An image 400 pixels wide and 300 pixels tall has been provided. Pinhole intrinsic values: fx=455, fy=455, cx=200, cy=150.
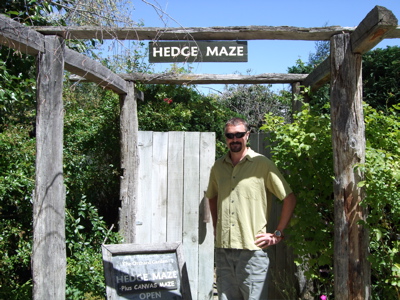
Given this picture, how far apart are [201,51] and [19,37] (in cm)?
162

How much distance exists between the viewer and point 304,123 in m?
3.82

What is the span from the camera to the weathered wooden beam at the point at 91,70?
3791 mm

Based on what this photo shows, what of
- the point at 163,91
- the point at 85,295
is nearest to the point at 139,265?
the point at 85,295

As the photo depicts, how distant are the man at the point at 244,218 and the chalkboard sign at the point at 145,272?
747 mm

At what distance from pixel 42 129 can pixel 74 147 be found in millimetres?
2002

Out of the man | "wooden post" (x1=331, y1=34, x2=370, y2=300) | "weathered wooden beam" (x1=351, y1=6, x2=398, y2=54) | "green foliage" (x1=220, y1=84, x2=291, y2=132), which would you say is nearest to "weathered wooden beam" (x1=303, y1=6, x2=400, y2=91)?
"weathered wooden beam" (x1=351, y1=6, x2=398, y2=54)

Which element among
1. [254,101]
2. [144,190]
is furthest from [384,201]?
[254,101]

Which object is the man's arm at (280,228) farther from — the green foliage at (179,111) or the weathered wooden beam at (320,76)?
the green foliage at (179,111)

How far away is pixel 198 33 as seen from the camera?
3.71 meters

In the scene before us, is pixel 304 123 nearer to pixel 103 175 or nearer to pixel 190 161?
pixel 190 161

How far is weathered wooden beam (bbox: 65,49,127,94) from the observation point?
3.79m

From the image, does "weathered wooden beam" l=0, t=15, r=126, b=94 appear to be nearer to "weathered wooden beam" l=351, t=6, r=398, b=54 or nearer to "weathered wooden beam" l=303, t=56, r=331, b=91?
"weathered wooden beam" l=303, t=56, r=331, b=91

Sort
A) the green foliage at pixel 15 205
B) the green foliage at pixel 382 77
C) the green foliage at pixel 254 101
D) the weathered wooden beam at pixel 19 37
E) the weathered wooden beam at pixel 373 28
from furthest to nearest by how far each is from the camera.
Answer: the green foliage at pixel 254 101
the green foliage at pixel 382 77
the green foliage at pixel 15 205
the weathered wooden beam at pixel 19 37
the weathered wooden beam at pixel 373 28

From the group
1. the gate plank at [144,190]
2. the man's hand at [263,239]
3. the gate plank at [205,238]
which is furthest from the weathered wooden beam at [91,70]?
the man's hand at [263,239]
